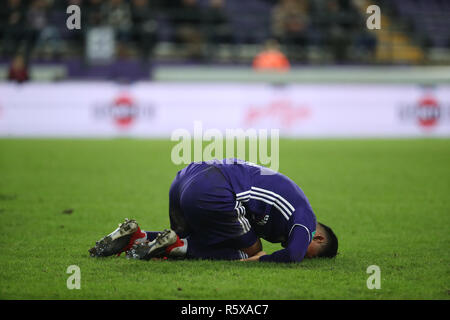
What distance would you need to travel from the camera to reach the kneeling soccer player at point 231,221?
559 cm

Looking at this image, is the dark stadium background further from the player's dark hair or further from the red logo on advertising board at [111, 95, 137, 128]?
the player's dark hair

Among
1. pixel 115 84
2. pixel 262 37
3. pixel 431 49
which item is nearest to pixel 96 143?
pixel 115 84

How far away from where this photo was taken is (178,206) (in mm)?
5875

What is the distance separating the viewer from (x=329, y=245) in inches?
233

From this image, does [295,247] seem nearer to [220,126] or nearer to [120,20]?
[220,126]

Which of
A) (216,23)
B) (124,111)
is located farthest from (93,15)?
(216,23)

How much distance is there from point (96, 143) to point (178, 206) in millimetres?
11178

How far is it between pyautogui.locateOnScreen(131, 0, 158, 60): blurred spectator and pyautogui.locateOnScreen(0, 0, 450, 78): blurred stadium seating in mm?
29

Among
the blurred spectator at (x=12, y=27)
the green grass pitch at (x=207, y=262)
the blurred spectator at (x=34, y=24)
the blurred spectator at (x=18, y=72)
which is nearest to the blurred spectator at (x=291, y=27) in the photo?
the green grass pitch at (x=207, y=262)

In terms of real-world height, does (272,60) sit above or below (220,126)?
above

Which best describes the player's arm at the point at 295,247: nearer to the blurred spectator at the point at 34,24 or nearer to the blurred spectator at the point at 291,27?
the blurred spectator at the point at 34,24

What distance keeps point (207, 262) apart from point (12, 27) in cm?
1565

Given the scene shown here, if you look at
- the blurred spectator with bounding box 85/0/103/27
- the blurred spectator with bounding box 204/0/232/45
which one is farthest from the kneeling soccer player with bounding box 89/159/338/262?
the blurred spectator with bounding box 204/0/232/45

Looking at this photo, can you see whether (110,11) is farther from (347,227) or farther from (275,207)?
(275,207)
